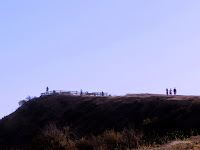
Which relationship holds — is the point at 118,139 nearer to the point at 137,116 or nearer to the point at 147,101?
the point at 137,116

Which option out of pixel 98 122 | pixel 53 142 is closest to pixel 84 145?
pixel 53 142

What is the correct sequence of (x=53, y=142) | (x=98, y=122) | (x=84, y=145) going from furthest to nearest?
(x=98, y=122), (x=84, y=145), (x=53, y=142)

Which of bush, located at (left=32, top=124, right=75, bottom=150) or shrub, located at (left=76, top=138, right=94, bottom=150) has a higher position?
bush, located at (left=32, top=124, right=75, bottom=150)

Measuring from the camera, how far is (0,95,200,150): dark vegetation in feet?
69.4

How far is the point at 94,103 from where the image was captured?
4997cm

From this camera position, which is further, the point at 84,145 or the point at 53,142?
the point at 84,145

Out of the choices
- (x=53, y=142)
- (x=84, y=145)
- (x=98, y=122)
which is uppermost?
(x=53, y=142)

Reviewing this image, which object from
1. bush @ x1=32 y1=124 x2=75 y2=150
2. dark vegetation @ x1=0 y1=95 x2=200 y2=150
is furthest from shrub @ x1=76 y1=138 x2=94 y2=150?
bush @ x1=32 y1=124 x2=75 y2=150

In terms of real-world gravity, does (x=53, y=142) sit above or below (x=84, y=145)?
above

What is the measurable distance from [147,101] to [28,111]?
2731cm

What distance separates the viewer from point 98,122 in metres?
41.3

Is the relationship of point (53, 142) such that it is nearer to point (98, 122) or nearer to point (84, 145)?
point (84, 145)

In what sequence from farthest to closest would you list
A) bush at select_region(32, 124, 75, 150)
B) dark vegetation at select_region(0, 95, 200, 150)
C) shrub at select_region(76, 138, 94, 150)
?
shrub at select_region(76, 138, 94, 150) < dark vegetation at select_region(0, 95, 200, 150) < bush at select_region(32, 124, 75, 150)

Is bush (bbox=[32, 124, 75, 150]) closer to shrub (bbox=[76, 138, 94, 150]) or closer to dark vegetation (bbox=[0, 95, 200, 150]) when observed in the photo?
dark vegetation (bbox=[0, 95, 200, 150])
